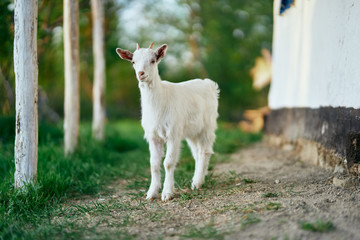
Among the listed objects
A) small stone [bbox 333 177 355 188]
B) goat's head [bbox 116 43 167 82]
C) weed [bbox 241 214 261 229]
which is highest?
goat's head [bbox 116 43 167 82]

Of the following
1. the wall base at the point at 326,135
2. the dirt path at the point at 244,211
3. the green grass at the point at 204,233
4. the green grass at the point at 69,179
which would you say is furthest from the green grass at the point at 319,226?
the green grass at the point at 69,179

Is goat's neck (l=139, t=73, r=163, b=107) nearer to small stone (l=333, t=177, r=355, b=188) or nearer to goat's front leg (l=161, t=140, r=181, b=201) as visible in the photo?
goat's front leg (l=161, t=140, r=181, b=201)

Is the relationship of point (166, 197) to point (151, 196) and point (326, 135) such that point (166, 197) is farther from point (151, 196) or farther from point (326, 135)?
point (326, 135)

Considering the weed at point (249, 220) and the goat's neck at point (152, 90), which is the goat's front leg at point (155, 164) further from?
the weed at point (249, 220)

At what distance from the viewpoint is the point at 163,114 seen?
4512 mm

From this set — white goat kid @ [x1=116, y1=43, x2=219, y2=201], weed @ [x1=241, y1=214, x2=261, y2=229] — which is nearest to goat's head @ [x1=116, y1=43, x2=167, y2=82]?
white goat kid @ [x1=116, y1=43, x2=219, y2=201]

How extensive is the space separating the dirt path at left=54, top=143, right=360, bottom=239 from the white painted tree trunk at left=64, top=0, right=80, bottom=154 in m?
1.77

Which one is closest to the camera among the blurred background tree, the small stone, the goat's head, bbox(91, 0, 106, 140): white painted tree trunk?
the small stone

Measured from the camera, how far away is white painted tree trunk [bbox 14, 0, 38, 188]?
439 cm

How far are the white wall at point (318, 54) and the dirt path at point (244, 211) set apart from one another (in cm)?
118

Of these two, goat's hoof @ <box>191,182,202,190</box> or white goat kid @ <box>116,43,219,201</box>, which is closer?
white goat kid @ <box>116,43,219,201</box>

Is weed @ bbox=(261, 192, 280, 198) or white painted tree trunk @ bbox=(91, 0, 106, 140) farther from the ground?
white painted tree trunk @ bbox=(91, 0, 106, 140)

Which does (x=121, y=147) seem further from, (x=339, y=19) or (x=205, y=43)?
(x=205, y=43)

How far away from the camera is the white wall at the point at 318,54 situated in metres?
4.50
